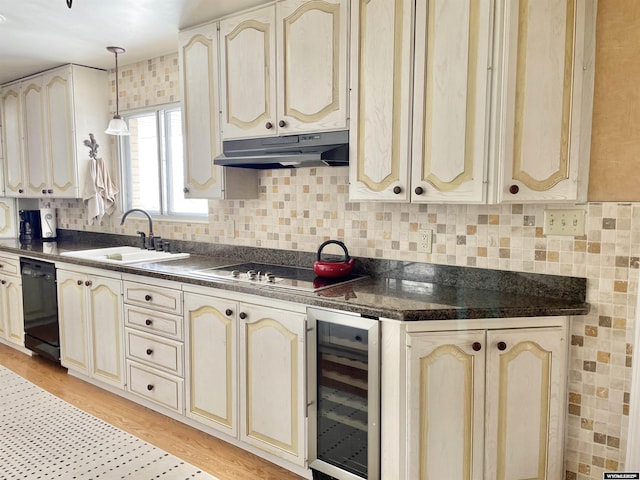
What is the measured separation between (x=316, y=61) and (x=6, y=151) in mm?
3543

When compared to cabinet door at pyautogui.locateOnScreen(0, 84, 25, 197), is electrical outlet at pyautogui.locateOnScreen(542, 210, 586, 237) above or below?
below

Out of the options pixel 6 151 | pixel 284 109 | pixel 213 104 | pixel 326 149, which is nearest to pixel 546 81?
pixel 326 149

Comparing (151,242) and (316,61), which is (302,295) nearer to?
(316,61)

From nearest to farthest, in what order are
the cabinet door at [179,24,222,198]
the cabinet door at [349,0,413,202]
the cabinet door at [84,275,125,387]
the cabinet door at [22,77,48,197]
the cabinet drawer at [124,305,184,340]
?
the cabinet door at [349,0,413,202] → the cabinet drawer at [124,305,184,340] → the cabinet door at [179,24,222,198] → the cabinet door at [84,275,125,387] → the cabinet door at [22,77,48,197]

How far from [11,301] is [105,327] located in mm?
1386

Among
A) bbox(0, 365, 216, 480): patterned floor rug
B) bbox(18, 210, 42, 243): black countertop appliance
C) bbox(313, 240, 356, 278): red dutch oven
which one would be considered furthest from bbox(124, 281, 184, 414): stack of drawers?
bbox(18, 210, 42, 243): black countertop appliance

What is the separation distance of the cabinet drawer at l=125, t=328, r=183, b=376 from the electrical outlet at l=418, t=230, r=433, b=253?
4.55 feet

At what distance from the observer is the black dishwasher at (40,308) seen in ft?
10.9

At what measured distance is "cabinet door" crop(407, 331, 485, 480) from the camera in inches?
69.2

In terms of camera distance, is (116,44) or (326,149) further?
(116,44)

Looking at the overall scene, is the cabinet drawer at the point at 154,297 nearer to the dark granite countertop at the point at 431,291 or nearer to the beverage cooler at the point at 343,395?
the dark granite countertop at the point at 431,291

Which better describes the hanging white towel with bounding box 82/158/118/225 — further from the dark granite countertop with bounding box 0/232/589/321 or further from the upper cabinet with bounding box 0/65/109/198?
the dark granite countertop with bounding box 0/232/589/321

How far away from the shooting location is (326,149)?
7.19 feet

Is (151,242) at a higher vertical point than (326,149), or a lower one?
lower
